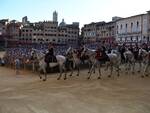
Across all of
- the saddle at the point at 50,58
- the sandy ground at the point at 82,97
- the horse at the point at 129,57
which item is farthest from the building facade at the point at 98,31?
the sandy ground at the point at 82,97

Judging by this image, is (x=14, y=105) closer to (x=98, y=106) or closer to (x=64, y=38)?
(x=98, y=106)

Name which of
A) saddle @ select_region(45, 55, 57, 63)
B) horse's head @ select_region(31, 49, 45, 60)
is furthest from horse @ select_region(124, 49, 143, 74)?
horse's head @ select_region(31, 49, 45, 60)

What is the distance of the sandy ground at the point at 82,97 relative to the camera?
13.8m

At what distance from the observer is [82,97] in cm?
1625

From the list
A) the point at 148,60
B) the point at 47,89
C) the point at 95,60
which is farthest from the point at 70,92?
the point at 148,60

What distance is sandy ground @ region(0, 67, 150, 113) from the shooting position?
13.8 m

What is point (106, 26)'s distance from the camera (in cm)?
Result: 10369

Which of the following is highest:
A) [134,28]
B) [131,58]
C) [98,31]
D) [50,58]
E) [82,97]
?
[98,31]

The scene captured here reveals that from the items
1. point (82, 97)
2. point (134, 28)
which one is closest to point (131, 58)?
point (82, 97)

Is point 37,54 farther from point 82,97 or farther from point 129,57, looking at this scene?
point 82,97

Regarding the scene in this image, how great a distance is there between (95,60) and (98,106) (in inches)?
368

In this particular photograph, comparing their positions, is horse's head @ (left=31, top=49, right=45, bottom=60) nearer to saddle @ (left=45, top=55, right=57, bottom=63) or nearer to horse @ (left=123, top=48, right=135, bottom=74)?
saddle @ (left=45, top=55, right=57, bottom=63)

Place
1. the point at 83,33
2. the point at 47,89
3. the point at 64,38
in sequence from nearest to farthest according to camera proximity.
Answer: the point at 47,89, the point at 83,33, the point at 64,38

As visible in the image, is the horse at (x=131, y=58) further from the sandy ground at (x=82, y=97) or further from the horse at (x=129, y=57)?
the sandy ground at (x=82, y=97)
